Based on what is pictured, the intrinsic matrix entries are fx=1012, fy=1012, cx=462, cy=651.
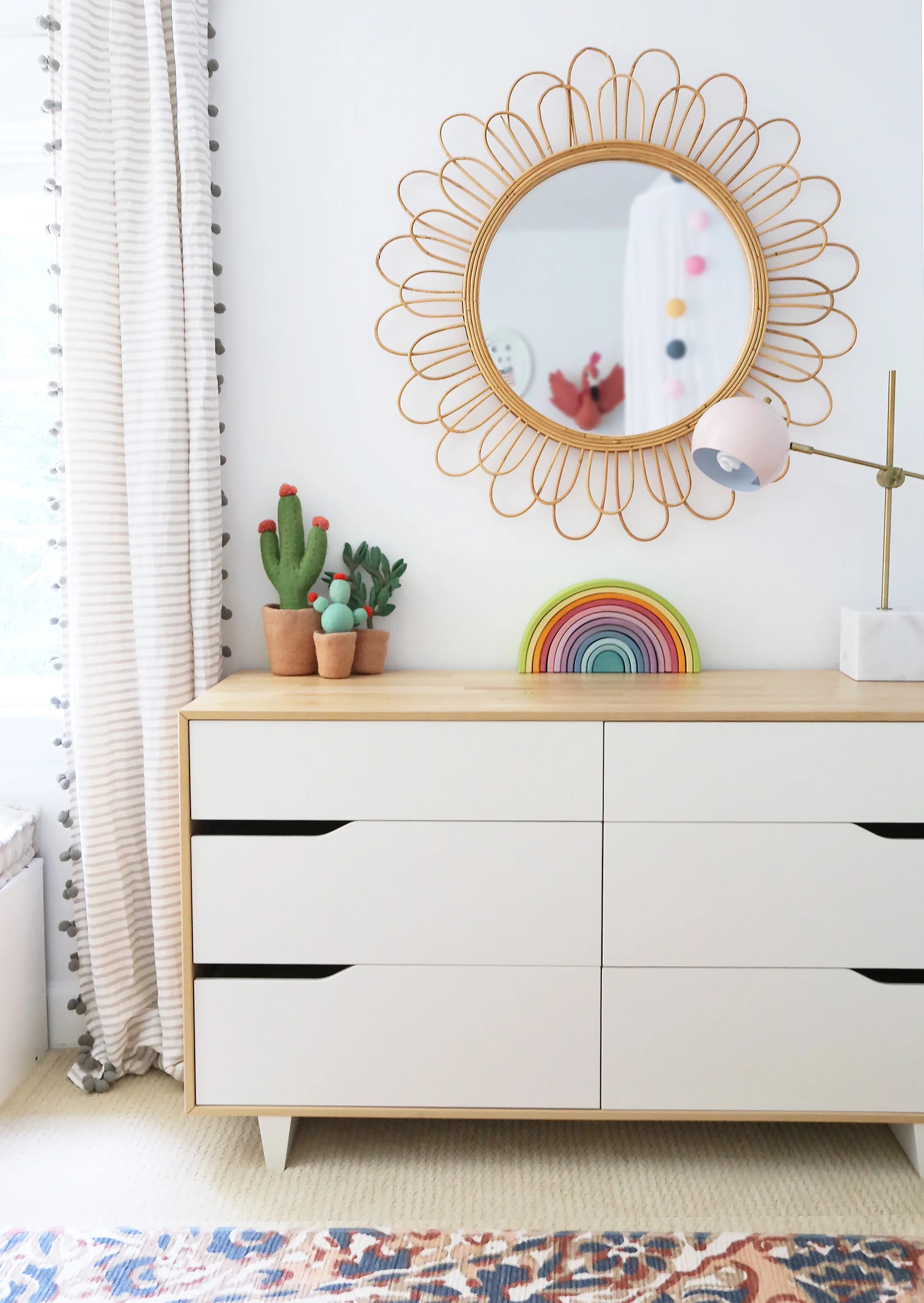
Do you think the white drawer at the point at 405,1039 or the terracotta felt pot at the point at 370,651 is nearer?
the white drawer at the point at 405,1039

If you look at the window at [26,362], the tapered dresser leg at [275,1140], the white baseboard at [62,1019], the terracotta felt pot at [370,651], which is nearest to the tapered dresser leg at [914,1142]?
the tapered dresser leg at [275,1140]

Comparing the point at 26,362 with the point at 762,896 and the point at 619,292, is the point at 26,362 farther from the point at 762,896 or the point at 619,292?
the point at 762,896

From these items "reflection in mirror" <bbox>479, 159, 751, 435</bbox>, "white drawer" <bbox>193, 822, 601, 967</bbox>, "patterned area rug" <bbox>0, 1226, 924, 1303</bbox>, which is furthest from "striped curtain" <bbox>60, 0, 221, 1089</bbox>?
"reflection in mirror" <bbox>479, 159, 751, 435</bbox>

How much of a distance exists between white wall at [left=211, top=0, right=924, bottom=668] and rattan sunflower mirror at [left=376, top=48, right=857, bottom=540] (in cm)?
5

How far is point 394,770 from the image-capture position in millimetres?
1624

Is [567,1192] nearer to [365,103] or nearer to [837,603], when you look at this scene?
[837,603]

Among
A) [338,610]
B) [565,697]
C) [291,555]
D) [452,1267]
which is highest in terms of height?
[291,555]

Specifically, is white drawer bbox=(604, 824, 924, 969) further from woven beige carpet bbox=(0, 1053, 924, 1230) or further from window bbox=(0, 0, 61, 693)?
window bbox=(0, 0, 61, 693)

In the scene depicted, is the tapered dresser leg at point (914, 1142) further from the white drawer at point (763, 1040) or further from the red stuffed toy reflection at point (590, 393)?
the red stuffed toy reflection at point (590, 393)

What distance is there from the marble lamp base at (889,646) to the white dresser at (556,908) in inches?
7.9

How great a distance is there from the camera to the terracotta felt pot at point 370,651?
1921 mm

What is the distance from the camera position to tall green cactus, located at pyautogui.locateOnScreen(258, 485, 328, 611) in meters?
1.91

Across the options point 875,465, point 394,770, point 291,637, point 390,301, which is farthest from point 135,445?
point 875,465

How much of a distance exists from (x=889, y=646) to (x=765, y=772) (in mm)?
424
